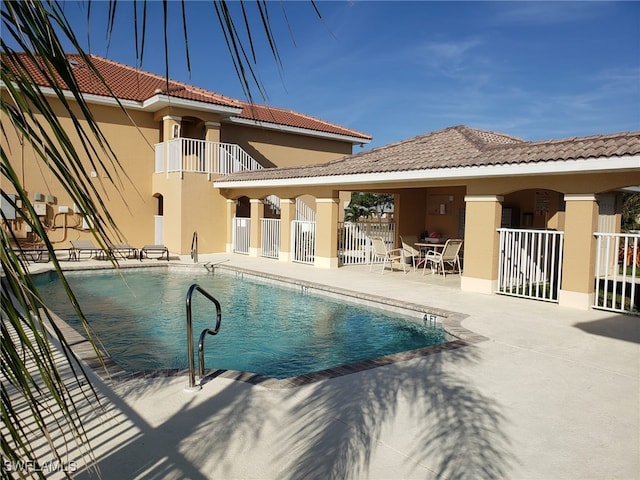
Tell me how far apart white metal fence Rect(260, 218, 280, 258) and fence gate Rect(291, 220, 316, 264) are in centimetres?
135

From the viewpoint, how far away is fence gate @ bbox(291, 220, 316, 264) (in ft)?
60.8

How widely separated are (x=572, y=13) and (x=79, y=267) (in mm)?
16514

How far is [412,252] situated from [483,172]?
524 centimetres

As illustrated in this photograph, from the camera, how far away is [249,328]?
31.9ft

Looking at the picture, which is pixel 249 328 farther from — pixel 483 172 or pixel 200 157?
pixel 200 157

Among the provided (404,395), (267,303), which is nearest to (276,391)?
(404,395)

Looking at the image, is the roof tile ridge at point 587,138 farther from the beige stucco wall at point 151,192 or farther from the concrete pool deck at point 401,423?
the beige stucco wall at point 151,192

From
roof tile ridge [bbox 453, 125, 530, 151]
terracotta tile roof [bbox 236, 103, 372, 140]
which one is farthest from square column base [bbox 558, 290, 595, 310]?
terracotta tile roof [bbox 236, 103, 372, 140]

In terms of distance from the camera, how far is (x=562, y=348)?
7262 mm

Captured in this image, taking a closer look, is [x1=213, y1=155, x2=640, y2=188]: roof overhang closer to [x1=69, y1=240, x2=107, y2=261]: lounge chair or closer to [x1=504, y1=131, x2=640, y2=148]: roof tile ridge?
[x1=504, y1=131, x2=640, y2=148]: roof tile ridge

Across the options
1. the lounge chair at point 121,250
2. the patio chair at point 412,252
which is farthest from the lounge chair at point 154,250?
the patio chair at point 412,252

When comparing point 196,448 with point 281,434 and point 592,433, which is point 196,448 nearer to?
point 281,434

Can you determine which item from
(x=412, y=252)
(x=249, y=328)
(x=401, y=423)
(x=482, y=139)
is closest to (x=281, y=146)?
(x=412, y=252)

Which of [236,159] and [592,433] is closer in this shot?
[592,433]
